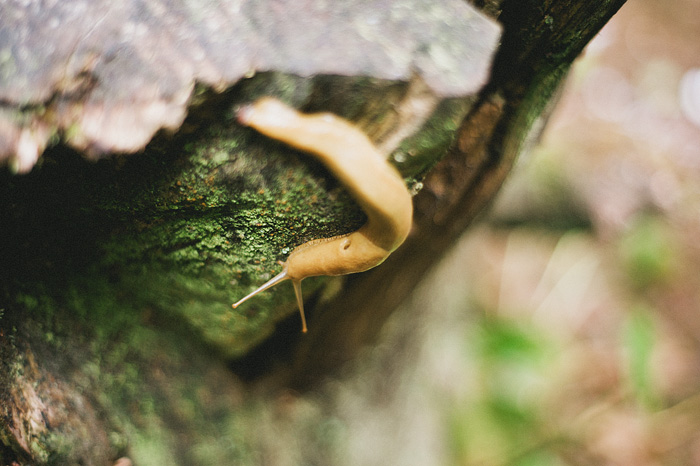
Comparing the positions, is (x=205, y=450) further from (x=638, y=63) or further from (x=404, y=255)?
(x=638, y=63)

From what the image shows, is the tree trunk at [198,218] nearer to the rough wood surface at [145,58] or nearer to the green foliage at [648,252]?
the rough wood surface at [145,58]

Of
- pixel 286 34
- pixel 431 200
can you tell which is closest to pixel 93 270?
pixel 286 34

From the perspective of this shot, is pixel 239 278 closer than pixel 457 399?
Yes

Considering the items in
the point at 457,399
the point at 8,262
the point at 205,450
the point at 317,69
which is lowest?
the point at 457,399

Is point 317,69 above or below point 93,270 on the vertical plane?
above

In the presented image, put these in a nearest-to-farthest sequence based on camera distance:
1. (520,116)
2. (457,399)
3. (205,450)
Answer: (520,116), (205,450), (457,399)

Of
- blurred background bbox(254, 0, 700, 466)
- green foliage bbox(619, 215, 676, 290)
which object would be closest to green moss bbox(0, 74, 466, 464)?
blurred background bbox(254, 0, 700, 466)

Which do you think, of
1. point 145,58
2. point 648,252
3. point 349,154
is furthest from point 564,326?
point 145,58

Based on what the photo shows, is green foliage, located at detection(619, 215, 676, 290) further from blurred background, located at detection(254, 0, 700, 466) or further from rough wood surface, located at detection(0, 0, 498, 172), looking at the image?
rough wood surface, located at detection(0, 0, 498, 172)
